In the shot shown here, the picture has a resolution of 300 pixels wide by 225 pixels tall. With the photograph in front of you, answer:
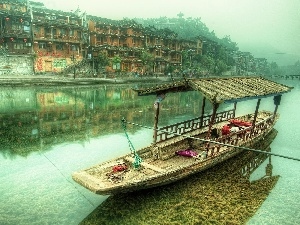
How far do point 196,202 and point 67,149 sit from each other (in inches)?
350

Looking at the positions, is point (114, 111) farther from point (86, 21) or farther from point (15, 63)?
point (86, 21)

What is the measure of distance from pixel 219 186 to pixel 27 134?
13474 mm

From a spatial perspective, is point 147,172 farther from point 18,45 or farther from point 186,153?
point 18,45

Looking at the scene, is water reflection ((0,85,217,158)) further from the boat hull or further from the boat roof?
the boat roof

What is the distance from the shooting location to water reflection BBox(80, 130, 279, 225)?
365 inches

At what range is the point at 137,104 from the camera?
32.1m

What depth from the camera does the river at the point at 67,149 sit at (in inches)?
388

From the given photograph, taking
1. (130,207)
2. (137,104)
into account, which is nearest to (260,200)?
(130,207)

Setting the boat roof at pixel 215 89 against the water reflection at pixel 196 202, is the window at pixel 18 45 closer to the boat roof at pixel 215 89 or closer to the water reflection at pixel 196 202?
the boat roof at pixel 215 89

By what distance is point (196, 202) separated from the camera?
10422 mm

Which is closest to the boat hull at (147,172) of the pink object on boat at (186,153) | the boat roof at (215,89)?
the pink object on boat at (186,153)

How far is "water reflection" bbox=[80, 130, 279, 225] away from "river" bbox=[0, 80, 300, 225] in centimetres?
49

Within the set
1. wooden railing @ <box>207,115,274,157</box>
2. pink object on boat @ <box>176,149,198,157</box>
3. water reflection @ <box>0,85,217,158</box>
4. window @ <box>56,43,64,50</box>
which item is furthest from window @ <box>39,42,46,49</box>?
pink object on boat @ <box>176,149,198,157</box>

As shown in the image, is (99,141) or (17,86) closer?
(99,141)
